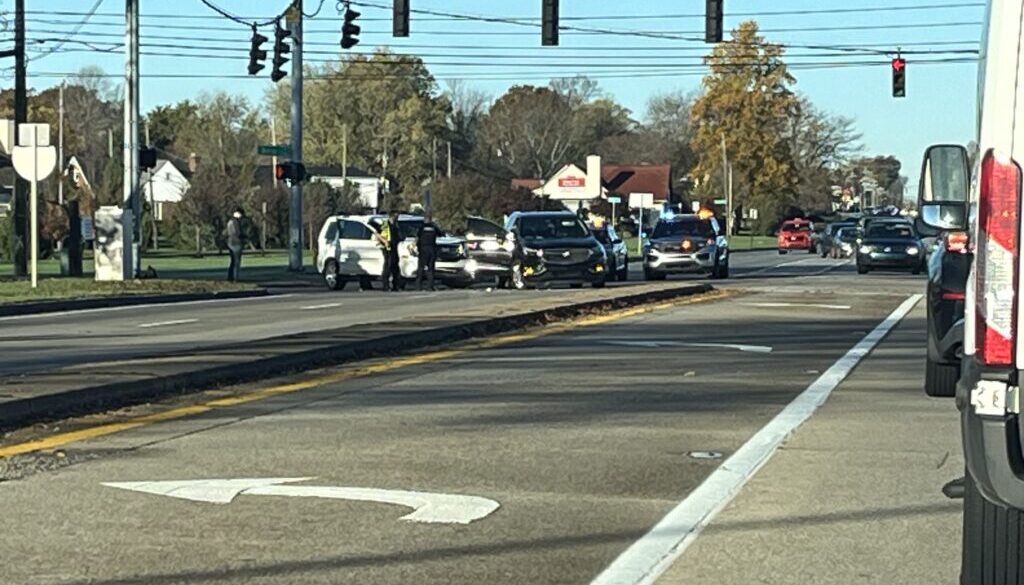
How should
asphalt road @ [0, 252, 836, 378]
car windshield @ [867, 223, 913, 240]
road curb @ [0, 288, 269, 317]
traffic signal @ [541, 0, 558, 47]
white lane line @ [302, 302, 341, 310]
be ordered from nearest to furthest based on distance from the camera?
asphalt road @ [0, 252, 836, 378] → road curb @ [0, 288, 269, 317] → white lane line @ [302, 302, 341, 310] → traffic signal @ [541, 0, 558, 47] → car windshield @ [867, 223, 913, 240]

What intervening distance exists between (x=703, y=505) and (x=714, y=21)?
27.9 meters

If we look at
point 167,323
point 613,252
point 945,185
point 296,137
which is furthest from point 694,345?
point 296,137

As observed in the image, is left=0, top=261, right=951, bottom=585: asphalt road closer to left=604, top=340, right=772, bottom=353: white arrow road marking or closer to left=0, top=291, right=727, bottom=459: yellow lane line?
left=0, top=291, right=727, bottom=459: yellow lane line

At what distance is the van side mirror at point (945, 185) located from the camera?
724 cm

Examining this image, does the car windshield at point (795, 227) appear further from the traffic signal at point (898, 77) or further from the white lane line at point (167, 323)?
the white lane line at point (167, 323)

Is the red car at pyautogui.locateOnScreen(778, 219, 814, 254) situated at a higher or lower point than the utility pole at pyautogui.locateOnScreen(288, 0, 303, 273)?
lower

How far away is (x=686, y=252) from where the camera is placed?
4178cm

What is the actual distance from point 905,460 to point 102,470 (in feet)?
15.3

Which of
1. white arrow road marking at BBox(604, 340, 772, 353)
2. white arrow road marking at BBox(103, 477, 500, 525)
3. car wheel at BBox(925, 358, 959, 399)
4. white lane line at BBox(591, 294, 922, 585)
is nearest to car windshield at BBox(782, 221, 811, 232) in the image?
white arrow road marking at BBox(604, 340, 772, 353)

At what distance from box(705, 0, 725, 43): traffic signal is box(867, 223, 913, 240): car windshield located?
11630 mm

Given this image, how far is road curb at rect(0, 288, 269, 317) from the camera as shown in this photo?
1095 inches

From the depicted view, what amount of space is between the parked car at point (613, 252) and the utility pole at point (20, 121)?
13.0 metres

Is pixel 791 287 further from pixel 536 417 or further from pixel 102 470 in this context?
pixel 102 470

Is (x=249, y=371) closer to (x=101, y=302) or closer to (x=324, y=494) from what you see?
(x=324, y=494)
